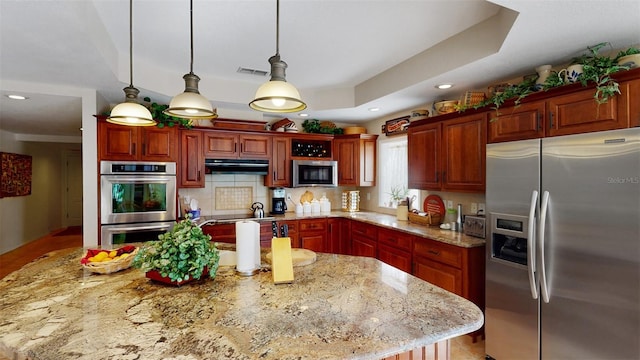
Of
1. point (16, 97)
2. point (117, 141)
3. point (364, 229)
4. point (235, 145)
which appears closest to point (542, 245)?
point (364, 229)

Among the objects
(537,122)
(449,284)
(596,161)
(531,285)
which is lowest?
(449,284)

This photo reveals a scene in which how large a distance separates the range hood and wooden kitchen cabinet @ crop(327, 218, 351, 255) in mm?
1217

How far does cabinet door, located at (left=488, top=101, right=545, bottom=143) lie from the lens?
2.20m

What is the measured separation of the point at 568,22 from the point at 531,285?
1.68 meters

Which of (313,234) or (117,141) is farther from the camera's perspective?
(313,234)

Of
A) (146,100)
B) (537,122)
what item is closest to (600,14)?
(537,122)

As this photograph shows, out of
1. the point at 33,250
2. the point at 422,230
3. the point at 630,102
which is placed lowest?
the point at 33,250

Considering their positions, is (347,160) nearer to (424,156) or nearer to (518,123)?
(424,156)

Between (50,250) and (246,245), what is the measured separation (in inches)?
263

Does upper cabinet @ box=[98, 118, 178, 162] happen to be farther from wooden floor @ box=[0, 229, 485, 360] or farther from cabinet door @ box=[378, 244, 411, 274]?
cabinet door @ box=[378, 244, 411, 274]

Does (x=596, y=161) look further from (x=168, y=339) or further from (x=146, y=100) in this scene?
(x=146, y=100)

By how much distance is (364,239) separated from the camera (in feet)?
13.1

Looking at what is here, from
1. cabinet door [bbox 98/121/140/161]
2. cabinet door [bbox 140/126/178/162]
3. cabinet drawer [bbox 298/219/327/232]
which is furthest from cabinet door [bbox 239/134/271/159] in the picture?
cabinet door [bbox 98/121/140/161]

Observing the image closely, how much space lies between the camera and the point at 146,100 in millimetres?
3525
